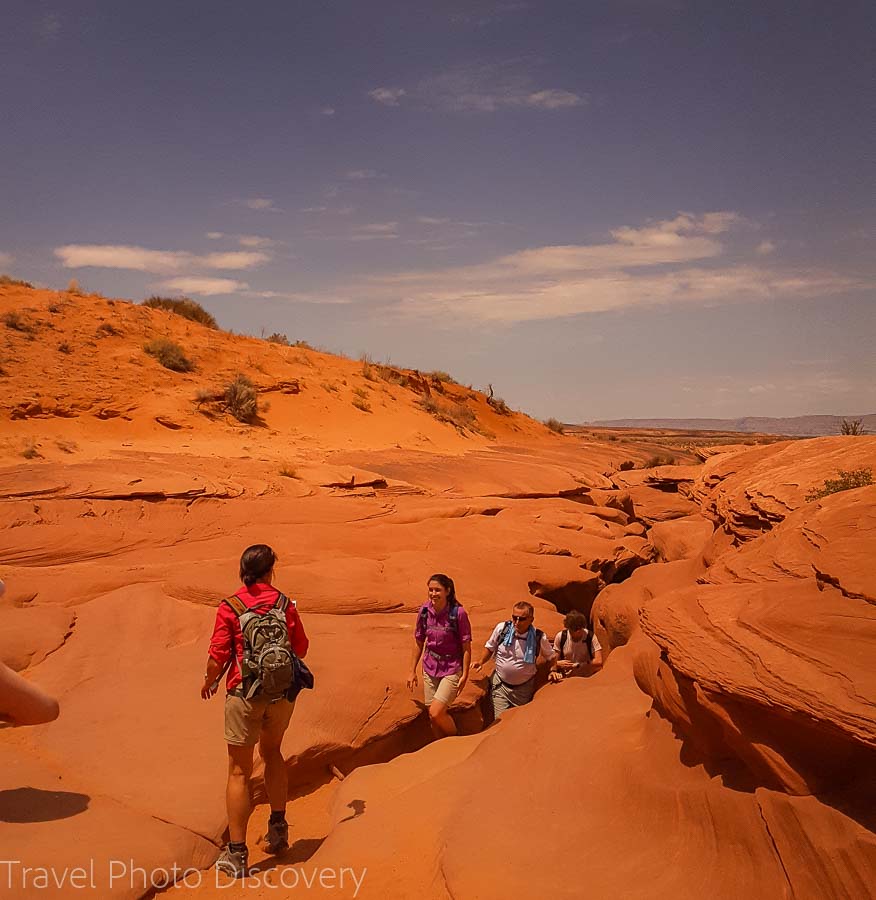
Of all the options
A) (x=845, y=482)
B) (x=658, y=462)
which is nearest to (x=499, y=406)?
(x=658, y=462)

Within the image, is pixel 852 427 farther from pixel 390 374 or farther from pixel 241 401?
pixel 390 374

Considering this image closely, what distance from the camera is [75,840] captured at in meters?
3.42

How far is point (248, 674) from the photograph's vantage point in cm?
350

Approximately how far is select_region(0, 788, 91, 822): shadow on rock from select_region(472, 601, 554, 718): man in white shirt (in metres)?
3.33

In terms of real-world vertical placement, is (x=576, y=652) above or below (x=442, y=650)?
below

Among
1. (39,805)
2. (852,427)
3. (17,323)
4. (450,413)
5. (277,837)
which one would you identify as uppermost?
(17,323)

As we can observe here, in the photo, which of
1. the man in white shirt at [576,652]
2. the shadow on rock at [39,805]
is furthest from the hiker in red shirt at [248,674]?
the man in white shirt at [576,652]

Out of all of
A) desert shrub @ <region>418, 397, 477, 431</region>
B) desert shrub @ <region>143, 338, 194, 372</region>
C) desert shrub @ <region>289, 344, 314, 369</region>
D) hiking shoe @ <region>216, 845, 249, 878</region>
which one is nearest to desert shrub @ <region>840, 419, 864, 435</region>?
desert shrub @ <region>418, 397, 477, 431</region>

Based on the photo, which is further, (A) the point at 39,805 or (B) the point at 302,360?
(B) the point at 302,360

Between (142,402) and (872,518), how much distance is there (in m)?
15.9

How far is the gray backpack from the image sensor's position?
349cm

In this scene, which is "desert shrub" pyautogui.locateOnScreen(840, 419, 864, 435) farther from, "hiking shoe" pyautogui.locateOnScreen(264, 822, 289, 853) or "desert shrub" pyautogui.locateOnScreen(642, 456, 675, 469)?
"desert shrub" pyautogui.locateOnScreen(642, 456, 675, 469)

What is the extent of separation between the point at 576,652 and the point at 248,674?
12.7ft

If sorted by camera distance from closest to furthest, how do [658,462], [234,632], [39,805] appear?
[234,632] < [39,805] < [658,462]
